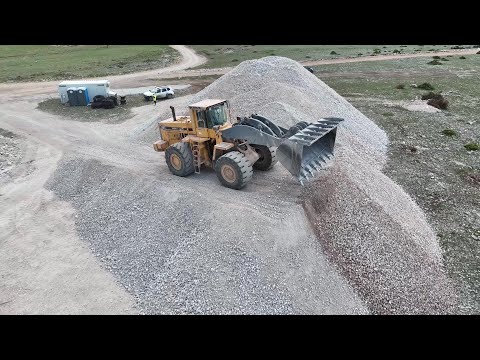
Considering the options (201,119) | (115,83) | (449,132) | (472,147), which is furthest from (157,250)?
(115,83)

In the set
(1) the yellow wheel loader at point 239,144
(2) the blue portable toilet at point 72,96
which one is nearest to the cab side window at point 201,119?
(1) the yellow wheel loader at point 239,144

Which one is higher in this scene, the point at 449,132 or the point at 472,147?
the point at 449,132

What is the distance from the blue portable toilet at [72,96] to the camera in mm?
31939

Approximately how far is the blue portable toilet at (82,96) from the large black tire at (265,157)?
2191 cm

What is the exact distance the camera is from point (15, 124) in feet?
89.9

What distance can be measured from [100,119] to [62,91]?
23.0 feet

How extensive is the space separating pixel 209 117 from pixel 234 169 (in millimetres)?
2659

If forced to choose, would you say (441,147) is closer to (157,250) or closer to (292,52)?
(157,250)

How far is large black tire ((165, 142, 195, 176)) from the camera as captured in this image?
15.7 meters

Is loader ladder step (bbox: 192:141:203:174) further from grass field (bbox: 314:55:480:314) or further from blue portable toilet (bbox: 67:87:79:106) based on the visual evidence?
blue portable toilet (bbox: 67:87:79:106)

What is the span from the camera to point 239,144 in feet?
49.8

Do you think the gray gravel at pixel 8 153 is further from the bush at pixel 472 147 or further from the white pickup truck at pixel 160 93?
the bush at pixel 472 147

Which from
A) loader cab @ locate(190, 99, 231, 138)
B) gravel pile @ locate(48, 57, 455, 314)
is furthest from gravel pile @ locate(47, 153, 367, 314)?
loader cab @ locate(190, 99, 231, 138)

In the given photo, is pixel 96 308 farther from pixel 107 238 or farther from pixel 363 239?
pixel 363 239
